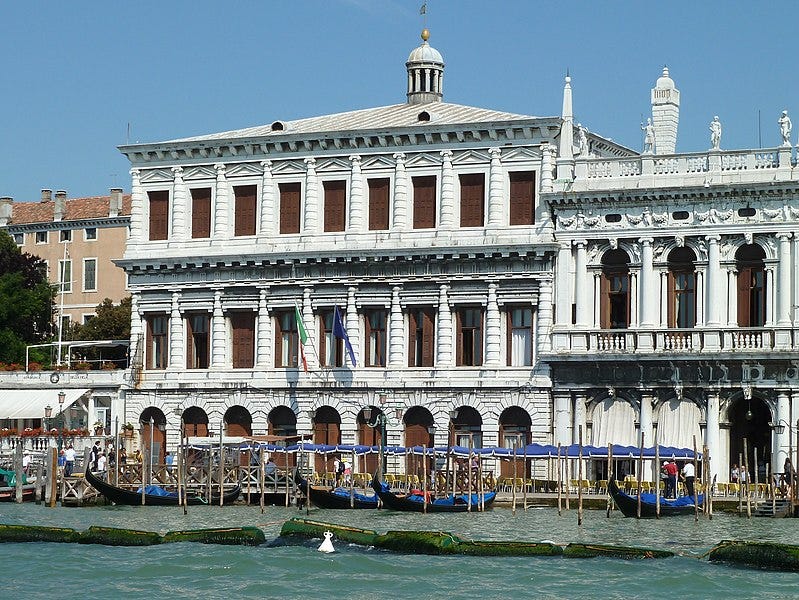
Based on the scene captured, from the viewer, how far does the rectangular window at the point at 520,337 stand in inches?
2173

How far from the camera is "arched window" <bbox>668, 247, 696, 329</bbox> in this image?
176 feet

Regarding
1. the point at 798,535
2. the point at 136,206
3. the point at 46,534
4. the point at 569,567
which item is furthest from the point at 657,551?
the point at 136,206

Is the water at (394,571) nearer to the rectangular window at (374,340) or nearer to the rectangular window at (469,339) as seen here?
the rectangular window at (469,339)

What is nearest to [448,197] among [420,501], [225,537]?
[420,501]

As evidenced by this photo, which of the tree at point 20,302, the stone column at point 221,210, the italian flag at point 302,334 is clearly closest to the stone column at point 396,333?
the italian flag at point 302,334

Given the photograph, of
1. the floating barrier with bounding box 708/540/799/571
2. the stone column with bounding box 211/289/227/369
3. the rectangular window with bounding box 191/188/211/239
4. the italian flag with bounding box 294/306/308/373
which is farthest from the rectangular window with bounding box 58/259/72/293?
the floating barrier with bounding box 708/540/799/571

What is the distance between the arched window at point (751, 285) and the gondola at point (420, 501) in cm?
842

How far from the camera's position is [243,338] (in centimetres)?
5872

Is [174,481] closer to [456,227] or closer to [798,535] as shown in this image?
[456,227]

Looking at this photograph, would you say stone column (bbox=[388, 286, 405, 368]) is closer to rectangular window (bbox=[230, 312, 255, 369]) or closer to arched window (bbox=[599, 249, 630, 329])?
rectangular window (bbox=[230, 312, 255, 369])

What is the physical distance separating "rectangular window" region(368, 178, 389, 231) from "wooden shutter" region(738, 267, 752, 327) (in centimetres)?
1020

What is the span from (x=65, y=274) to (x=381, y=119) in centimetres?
2759

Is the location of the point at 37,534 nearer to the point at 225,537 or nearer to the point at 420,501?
the point at 225,537

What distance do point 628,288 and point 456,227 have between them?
16.9 ft
